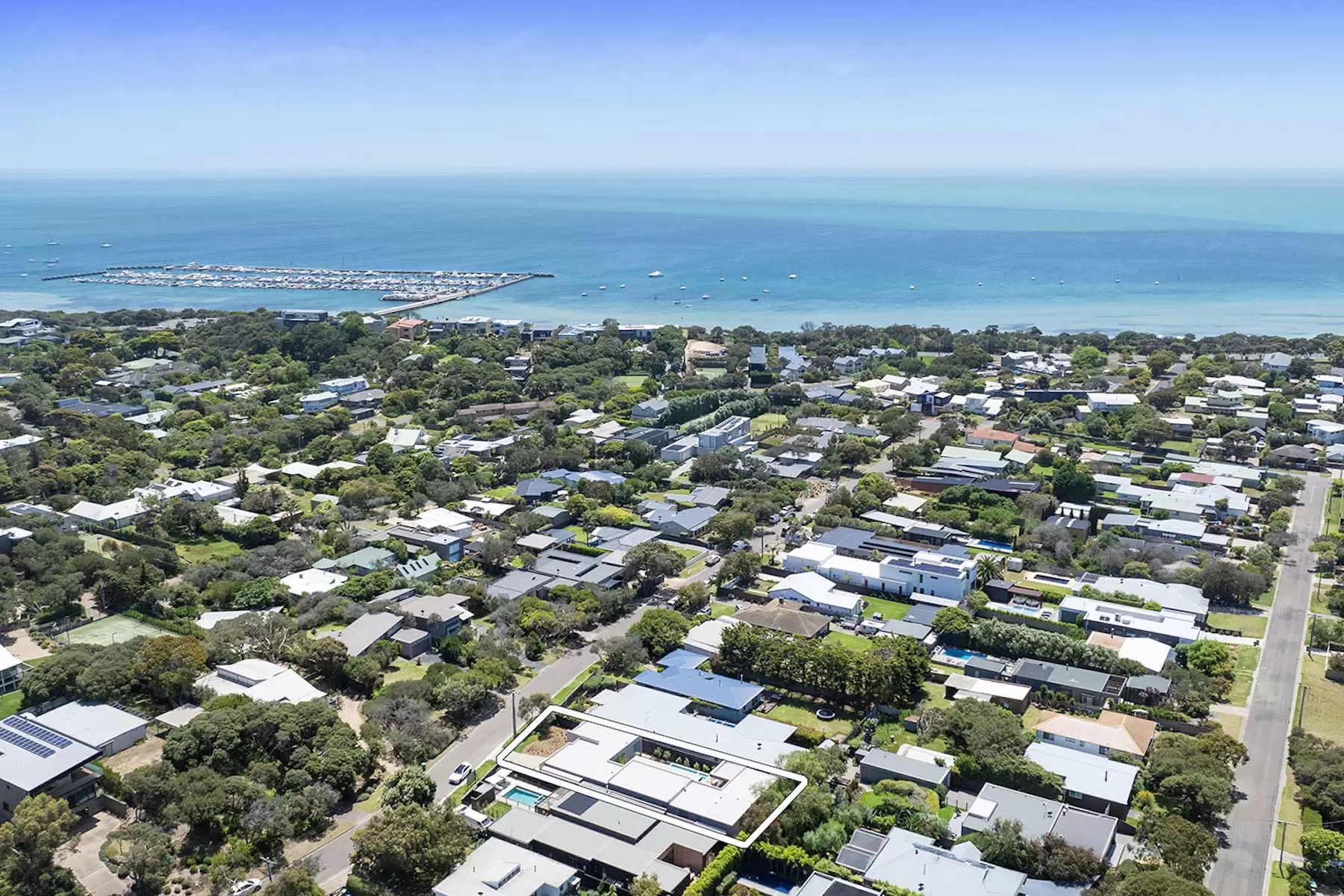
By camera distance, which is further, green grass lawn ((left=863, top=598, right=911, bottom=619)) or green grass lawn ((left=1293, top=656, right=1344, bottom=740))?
green grass lawn ((left=863, top=598, right=911, bottom=619))

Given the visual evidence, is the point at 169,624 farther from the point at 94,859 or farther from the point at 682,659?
the point at 682,659

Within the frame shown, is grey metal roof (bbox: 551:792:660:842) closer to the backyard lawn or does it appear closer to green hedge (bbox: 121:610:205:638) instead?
the backyard lawn

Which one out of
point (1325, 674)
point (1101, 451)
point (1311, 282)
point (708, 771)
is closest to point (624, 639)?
point (708, 771)

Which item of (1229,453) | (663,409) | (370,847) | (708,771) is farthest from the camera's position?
(663,409)

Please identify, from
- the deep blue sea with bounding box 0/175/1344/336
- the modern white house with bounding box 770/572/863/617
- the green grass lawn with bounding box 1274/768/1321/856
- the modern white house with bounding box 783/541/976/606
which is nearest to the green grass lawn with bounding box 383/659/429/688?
the modern white house with bounding box 770/572/863/617

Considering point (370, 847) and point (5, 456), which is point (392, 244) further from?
point (370, 847)

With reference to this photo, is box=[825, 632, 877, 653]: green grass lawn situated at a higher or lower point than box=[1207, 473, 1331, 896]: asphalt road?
lower
